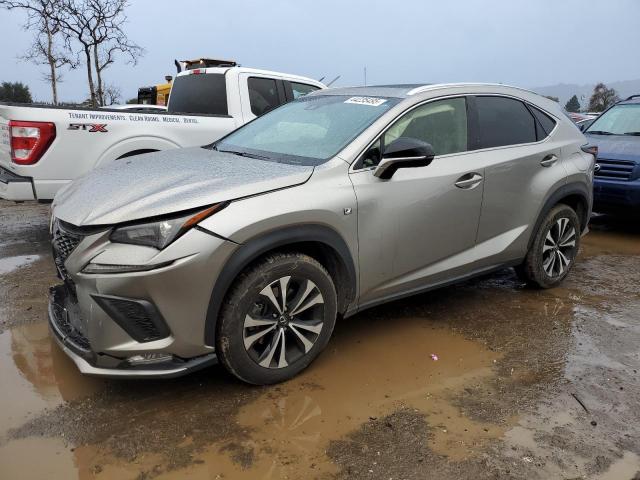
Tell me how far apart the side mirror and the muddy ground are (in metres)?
1.23

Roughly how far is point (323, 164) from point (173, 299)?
1.18m

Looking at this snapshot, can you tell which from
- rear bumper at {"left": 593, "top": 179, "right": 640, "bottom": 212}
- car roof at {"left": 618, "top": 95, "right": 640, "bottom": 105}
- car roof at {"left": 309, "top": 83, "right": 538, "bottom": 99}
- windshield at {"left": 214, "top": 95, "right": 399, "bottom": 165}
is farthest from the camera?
car roof at {"left": 618, "top": 95, "right": 640, "bottom": 105}

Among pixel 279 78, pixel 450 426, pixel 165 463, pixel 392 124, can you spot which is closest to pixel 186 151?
pixel 392 124

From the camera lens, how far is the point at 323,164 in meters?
3.19

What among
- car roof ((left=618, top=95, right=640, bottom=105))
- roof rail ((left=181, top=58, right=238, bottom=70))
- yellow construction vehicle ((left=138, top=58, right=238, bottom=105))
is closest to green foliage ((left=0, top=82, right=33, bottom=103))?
yellow construction vehicle ((left=138, top=58, right=238, bottom=105))

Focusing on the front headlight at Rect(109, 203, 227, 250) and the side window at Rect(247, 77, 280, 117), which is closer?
the front headlight at Rect(109, 203, 227, 250)

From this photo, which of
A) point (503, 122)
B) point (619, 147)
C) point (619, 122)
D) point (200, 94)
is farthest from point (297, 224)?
point (619, 122)

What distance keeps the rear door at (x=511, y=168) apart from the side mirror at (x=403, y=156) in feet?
2.71

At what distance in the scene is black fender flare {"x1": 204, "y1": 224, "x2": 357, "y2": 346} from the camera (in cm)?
271

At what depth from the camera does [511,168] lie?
13.2ft

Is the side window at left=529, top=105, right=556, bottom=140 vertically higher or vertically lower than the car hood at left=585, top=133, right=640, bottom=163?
higher

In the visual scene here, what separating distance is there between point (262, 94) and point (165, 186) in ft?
13.7

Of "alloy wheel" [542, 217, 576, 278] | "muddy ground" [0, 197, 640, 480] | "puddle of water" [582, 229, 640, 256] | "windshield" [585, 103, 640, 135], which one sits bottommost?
"puddle of water" [582, 229, 640, 256]

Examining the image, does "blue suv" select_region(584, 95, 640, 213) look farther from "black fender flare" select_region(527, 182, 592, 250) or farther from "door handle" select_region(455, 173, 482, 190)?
"door handle" select_region(455, 173, 482, 190)
